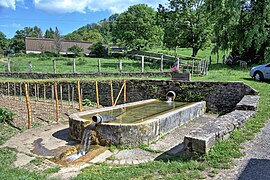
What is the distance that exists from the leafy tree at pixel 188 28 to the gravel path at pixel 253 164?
70.3 feet

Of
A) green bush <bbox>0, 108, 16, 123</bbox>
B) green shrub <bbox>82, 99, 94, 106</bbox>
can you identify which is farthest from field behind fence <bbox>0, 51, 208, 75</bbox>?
green bush <bbox>0, 108, 16, 123</bbox>

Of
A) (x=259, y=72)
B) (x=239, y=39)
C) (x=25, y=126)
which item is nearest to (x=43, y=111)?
(x=25, y=126)

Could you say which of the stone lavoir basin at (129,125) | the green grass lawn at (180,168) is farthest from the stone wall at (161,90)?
the green grass lawn at (180,168)

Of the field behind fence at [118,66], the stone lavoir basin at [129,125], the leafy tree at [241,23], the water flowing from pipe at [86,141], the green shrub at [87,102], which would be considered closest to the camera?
the water flowing from pipe at [86,141]

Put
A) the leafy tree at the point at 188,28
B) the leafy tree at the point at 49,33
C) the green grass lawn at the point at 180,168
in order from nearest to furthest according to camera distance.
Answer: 1. the green grass lawn at the point at 180,168
2. the leafy tree at the point at 188,28
3. the leafy tree at the point at 49,33

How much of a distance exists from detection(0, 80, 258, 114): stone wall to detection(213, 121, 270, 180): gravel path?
6.08 meters

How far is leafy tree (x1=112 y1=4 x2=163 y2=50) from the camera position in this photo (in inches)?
1375

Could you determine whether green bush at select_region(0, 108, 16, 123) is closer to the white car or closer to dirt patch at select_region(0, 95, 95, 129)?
dirt patch at select_region(0, 95, 95, 129)

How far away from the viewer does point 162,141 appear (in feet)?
25.0

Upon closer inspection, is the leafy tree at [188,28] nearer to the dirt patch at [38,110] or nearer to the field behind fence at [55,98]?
the field behind fence at [55,98]

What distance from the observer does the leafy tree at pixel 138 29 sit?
34938 millimetres

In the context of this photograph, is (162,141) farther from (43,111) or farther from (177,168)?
(43,111)

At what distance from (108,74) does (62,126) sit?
712cm

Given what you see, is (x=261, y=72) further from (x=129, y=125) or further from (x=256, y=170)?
(x=256, y=170)
